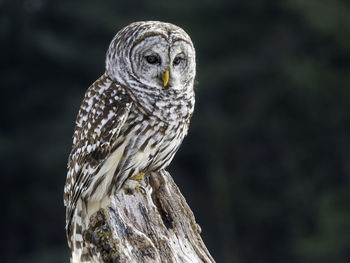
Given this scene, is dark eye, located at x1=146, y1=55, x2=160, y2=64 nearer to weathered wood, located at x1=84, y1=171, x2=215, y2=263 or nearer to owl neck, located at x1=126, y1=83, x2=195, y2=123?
owl neck, located at x1=126, y1=83, x2=195, y2=123

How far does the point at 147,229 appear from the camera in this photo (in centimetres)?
542

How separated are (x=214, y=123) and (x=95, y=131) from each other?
19020 millimetres

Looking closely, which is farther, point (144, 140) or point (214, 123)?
point (214, 123)

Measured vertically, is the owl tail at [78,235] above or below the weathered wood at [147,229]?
above

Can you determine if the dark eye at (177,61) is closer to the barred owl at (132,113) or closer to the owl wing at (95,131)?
the barred owl at (132,113)

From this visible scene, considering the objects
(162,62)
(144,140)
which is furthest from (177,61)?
(144,140)

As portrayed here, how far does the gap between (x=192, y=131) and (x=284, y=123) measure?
2924 mm

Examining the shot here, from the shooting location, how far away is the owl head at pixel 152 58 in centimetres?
633

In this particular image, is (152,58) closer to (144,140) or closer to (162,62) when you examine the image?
(162,62)

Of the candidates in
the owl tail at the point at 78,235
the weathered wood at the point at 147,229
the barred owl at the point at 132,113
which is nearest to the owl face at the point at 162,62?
the barred owl at the point at 132,113

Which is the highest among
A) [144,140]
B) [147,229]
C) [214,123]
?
[214,123]

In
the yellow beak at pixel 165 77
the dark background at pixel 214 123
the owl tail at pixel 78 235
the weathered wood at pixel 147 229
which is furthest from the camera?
the dark background at pixel 214 123

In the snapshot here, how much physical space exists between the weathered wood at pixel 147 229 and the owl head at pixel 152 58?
0.77 m

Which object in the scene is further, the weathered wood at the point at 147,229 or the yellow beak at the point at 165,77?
the yellow beak at the point at 165,77
